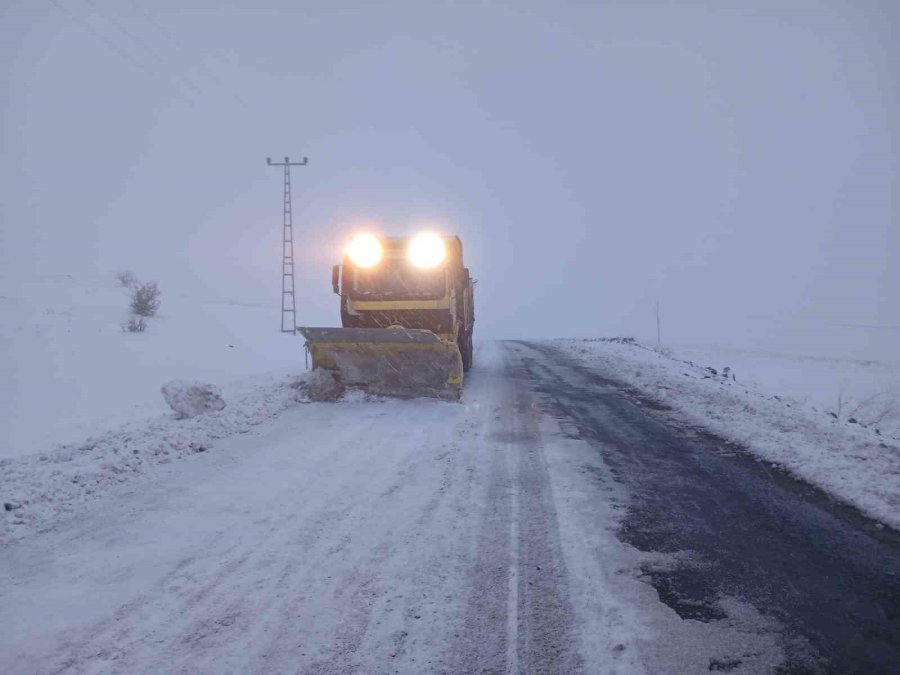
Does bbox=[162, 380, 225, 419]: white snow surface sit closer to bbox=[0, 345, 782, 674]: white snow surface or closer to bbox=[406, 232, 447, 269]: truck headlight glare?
bbox=[0, 345, 782, 674]: white snow surface

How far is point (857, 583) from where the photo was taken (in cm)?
288

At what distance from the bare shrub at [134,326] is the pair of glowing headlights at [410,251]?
951cm

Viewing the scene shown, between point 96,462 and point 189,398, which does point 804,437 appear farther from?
point 189,398

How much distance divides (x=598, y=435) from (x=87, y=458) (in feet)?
18.3

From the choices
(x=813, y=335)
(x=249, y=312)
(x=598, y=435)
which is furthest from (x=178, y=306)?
(x=813, y=335)

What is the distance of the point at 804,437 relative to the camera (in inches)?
233

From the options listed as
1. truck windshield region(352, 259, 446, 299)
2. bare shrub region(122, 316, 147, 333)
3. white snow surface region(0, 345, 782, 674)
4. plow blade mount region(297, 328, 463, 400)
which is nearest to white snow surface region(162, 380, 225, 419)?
white snow surface region(0, 345, 782, 674)

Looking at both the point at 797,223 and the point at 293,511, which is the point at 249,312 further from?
the point at 797,223

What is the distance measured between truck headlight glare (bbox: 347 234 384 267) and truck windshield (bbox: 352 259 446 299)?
0.39ft

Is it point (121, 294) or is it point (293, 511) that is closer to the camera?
point (293, 511)

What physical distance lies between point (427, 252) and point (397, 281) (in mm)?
851

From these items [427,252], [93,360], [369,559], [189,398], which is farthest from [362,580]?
[93,360]

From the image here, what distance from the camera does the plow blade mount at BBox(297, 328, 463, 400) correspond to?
8484 mm

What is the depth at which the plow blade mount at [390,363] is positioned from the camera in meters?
8.48
